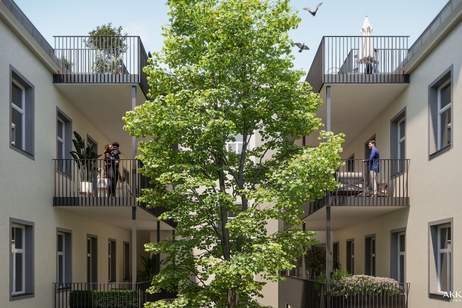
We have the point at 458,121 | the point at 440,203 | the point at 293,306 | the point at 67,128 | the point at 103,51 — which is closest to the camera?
the point at 458,121

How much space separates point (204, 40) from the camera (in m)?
14.0

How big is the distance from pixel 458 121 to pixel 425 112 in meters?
2.18

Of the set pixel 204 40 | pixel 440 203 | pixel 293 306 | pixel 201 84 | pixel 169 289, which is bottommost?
pixel 293 306

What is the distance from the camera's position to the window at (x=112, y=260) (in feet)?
81.6

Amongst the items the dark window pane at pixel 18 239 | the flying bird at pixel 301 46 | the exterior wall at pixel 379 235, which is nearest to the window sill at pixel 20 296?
the dark window pane at pixel 18 239

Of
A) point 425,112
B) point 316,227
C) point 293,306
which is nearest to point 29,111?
point 425,112

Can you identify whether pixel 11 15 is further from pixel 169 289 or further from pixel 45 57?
pixel 169 289

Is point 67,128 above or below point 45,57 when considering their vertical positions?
below

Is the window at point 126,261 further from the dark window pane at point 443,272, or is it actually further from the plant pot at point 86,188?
the dark window pane at point 443,272

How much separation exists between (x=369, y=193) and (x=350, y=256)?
894 centimetres

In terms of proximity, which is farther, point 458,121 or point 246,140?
point 246,140

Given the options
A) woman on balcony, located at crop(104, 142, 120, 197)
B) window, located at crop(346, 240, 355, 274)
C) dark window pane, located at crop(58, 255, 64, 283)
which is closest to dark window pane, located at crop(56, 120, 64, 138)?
woman on balcony, located at crop(104, 142, 120, 197)

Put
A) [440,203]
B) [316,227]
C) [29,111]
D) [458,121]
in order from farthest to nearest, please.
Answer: [316,227] → [29,111] → [440,203] → [458,121]

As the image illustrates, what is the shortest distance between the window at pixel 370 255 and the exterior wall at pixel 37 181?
8.43m
